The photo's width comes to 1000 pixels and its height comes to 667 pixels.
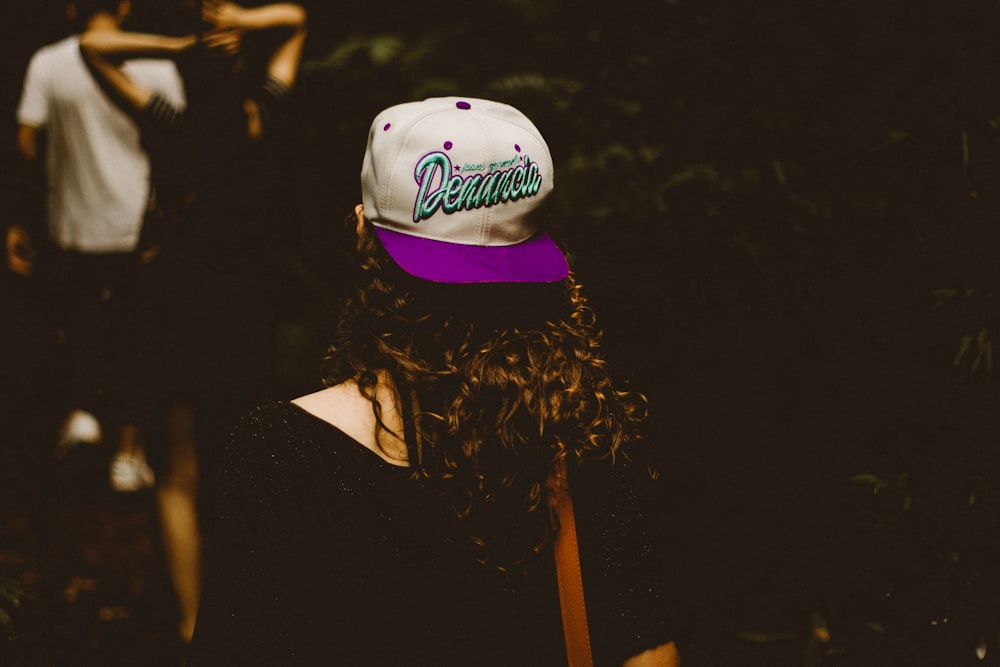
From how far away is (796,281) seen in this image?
2.50 m

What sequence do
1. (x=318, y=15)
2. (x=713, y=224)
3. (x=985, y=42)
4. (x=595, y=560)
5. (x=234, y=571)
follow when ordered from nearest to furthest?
(x=234, y=571) < (x=595, y=560) < (x=985, y=42) < (x=713, y=224) < (x=318, y=15)

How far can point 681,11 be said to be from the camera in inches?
99.3

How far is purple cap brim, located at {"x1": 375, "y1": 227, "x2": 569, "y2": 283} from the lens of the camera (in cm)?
127

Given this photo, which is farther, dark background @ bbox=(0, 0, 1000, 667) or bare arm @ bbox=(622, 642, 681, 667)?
dark background @ bbox=(0, 0, 1000, 667)

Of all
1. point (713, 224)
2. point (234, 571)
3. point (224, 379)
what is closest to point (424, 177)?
point (234, 571)

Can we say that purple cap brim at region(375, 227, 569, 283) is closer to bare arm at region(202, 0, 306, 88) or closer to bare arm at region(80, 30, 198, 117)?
bare arm at region(202, 0, 306, 88)

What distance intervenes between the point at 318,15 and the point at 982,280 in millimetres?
2184

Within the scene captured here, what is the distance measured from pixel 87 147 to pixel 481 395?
227 cm

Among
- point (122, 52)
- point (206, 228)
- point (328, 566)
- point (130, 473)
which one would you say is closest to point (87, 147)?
point (122, 52)

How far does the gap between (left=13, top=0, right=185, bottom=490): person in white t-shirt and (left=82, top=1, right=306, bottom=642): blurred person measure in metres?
0.05

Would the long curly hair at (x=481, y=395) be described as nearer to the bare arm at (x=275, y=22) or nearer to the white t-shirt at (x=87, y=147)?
the bare arm at (x=275, y=22)

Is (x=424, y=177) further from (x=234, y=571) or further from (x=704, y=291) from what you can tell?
(x=704, y=291)

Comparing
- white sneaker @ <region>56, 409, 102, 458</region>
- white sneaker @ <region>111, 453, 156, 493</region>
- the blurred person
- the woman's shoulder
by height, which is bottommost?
white sneaker @ <region>111, 453, 156, 493</region>

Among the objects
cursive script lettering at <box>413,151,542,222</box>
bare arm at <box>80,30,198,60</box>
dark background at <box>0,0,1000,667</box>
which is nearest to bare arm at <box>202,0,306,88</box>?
bare arm at <box>80,30,198,60</box>
